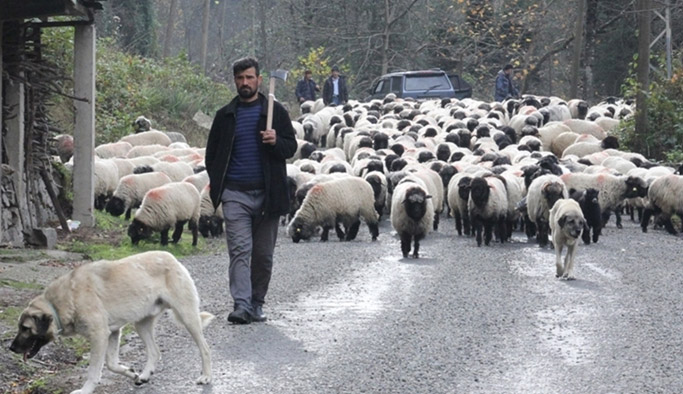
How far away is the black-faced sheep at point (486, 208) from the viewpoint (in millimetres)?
18125

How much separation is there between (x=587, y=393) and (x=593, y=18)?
39.8 metres

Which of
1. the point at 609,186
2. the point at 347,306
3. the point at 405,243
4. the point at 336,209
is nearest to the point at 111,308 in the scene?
the point at 347,306

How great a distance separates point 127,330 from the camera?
10273mm

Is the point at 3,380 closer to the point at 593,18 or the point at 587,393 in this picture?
the point at 587,393

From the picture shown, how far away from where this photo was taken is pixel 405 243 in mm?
16484

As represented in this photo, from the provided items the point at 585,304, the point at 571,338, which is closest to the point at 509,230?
the point at 585,304

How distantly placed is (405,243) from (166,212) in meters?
3.65

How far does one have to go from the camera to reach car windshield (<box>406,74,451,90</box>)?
4391 centimetres

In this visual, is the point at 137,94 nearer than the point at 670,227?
No

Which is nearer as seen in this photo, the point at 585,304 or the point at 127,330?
the point at 127,330

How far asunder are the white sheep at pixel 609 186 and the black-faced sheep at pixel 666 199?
0.78 feet

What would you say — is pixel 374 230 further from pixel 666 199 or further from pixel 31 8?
pixel 31 8

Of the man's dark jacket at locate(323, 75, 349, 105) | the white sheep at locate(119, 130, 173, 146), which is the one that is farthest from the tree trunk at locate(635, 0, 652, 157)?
the man's dark jacket at locate(323, 75, 349, 105)

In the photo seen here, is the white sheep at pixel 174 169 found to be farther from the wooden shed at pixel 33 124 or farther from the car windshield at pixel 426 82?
the car windshield at pixel 426 82
